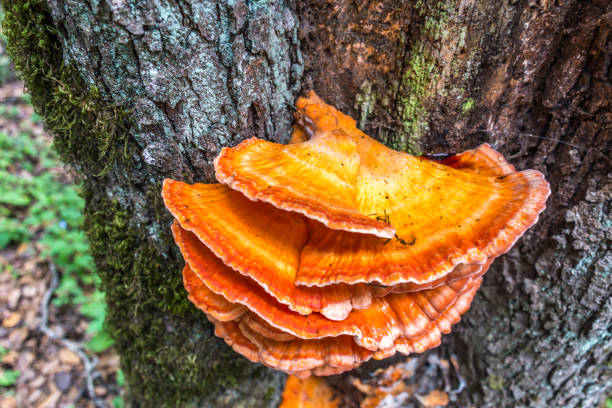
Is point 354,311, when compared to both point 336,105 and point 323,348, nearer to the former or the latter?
point 323,348

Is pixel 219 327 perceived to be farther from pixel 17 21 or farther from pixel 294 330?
pixel 17 21

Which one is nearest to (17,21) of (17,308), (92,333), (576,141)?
(576,141)

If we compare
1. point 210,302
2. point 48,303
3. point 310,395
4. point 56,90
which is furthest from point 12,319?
point 210,302

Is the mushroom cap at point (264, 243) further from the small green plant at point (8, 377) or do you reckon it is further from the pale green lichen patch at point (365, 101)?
the small green plant at point (8, 377)

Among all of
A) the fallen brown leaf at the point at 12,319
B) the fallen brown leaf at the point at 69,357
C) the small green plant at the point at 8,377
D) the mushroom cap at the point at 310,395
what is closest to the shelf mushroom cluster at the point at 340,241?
the mushroom cap at the point at 310,395

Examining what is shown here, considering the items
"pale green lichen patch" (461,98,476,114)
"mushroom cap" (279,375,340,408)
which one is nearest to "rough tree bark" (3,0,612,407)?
"pale green lichen patch" (461,98,476,114)

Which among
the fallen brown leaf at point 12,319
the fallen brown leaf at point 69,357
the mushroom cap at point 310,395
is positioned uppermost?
the mushroom cap at point 310,395
